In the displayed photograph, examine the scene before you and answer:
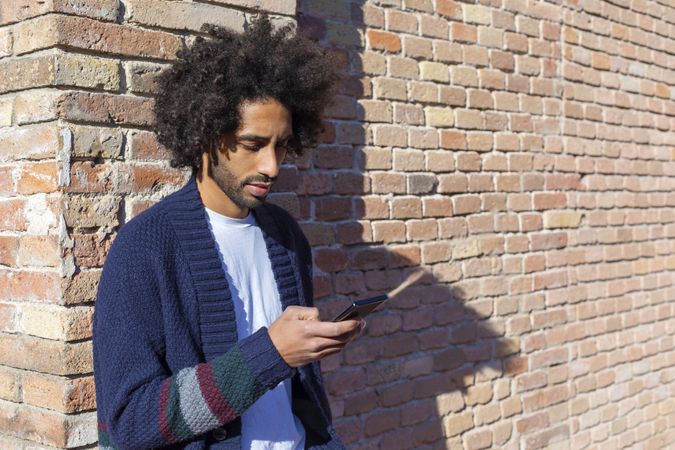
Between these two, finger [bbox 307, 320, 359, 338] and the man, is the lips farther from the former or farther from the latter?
finger [bbox 307, 320, 359, 338]

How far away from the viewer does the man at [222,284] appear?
192 centimetres

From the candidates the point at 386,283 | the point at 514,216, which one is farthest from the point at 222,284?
the point at 514,216

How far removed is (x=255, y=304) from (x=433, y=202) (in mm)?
1630

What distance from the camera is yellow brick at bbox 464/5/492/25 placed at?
3913 millimetres

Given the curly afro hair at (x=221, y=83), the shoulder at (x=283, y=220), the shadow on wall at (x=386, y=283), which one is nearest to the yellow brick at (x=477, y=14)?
the shadow on wall at (x=386, y=283)

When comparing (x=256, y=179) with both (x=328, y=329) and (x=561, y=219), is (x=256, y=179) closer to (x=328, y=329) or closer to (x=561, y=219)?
(x=328, y=329)

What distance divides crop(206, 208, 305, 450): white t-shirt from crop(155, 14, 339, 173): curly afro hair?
0.72ft

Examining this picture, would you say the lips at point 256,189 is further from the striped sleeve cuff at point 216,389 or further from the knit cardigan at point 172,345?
the striped sleeve cuff at point 216,389

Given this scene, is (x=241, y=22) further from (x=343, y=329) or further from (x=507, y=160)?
(x=507, y=160)

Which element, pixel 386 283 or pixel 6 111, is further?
pixel 386 283

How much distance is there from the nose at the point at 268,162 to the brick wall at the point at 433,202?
1.40ft

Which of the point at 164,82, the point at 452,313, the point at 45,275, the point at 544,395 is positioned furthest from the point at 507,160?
the point at 45,275

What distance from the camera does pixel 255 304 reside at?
2248mm

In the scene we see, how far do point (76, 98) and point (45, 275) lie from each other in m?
0.49
